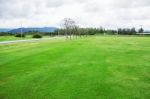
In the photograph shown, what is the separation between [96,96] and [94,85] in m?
1.60

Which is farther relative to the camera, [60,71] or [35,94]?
[60,71]

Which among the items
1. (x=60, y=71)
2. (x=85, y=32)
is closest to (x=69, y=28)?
(x=85, y=32)

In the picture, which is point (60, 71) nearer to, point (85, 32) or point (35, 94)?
point (35, 94)

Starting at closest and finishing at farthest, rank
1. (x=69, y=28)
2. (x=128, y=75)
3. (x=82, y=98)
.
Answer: (x=82, y=98) < (x=128, y=75) < (x=69, y=28)

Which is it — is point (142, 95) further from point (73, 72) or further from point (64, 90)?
point (73, 72)

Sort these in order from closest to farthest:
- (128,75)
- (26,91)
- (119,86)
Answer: (26,91) < (119,86) < (128,75)

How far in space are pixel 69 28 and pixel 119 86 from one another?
8291 cm

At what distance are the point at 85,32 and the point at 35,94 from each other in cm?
12230

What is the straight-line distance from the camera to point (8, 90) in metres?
9.75

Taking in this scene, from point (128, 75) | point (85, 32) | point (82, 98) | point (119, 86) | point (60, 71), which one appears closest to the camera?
point (82, 98)

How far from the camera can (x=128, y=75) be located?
41.8 feet

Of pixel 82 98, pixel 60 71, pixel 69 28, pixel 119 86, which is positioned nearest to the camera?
pixel 82 98

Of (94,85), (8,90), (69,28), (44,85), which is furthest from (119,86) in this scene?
(69,28)

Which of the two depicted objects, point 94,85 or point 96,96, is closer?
point 96,96
